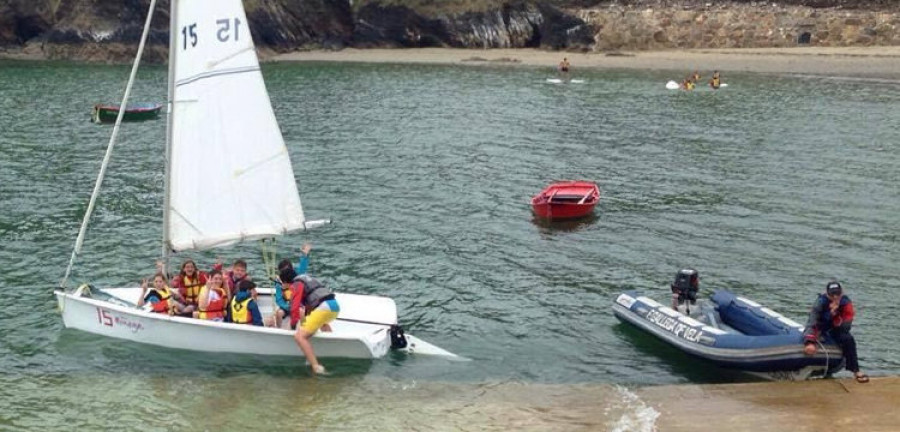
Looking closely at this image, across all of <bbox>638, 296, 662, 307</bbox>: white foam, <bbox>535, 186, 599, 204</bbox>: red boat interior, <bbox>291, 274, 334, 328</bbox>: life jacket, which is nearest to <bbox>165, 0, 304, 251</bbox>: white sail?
<bbox>291, 274, 334, 328</bbox>: life jacket

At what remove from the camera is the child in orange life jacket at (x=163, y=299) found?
2430 cm

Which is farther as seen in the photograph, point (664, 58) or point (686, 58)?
point (664, 58)

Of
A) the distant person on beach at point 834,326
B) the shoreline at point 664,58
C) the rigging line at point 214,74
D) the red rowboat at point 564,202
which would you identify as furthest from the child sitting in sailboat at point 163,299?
the shoreline at point 664,58

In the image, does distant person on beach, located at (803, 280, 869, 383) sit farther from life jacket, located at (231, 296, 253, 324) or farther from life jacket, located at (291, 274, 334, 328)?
life jacket, located at (231, 296, 253, 324)

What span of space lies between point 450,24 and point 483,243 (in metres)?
82.1

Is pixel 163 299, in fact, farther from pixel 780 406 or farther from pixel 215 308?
pixel 780 406

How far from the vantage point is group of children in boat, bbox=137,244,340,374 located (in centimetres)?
2308

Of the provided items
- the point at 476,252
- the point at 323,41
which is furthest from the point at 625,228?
the point at 323,41

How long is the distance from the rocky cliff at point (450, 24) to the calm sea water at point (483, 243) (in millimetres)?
32695

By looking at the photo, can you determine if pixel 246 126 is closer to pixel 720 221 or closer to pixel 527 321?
pixel 527 321

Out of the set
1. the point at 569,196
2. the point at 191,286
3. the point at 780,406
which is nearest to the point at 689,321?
the point at 780,406

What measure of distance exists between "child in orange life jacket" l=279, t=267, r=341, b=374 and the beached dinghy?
8747 mm

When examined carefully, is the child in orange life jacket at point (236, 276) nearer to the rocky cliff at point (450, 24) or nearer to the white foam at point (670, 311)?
the white foam at point (670, 311)

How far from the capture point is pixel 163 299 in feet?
80.2
